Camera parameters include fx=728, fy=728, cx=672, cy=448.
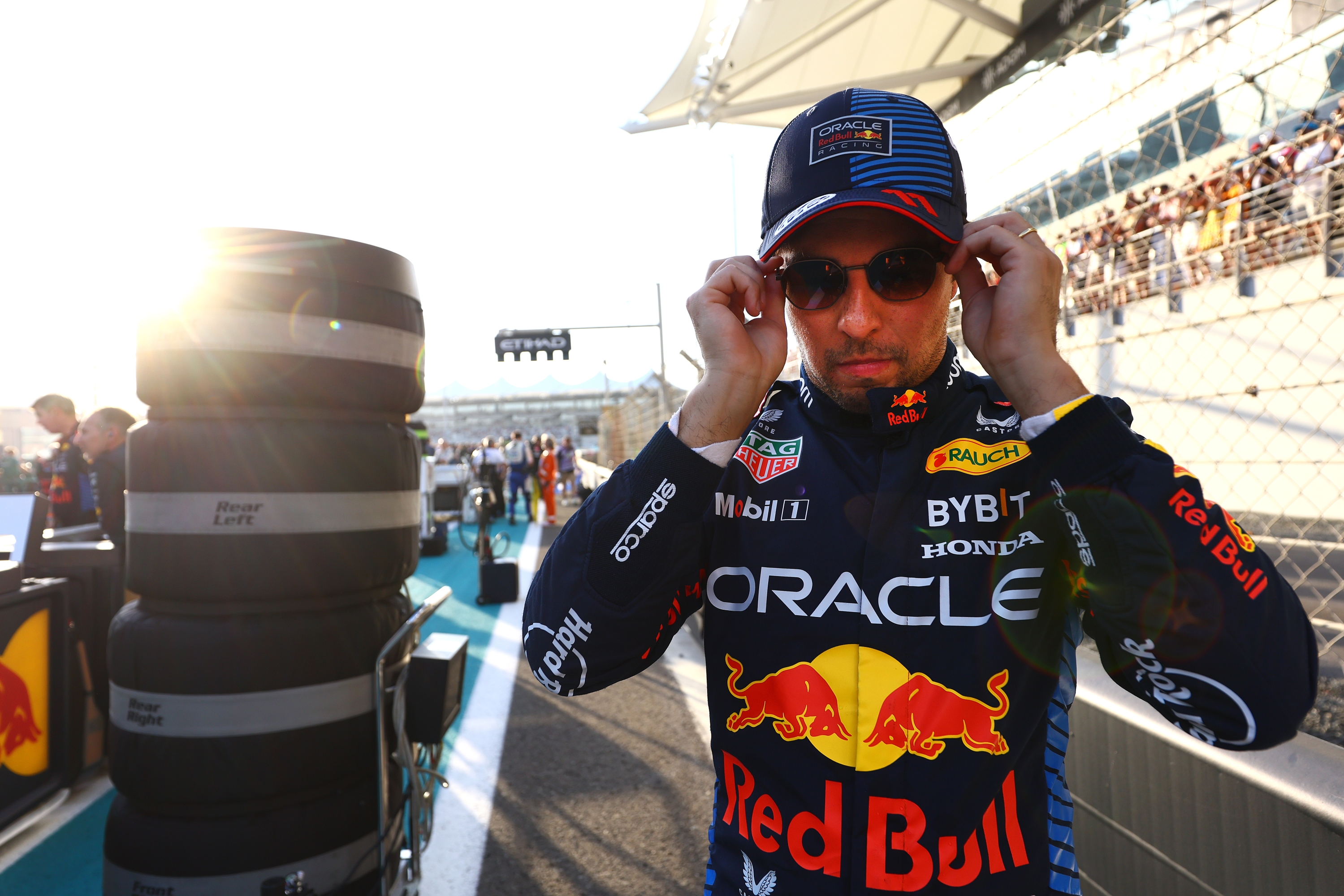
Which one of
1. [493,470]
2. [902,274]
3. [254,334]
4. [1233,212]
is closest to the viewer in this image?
[902,274]

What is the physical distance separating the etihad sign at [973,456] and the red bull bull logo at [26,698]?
383 cm

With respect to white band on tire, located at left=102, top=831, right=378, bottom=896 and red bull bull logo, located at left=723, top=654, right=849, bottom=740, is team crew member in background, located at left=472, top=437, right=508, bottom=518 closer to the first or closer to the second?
white band on tire, located at left=102, top=831, right=378, bottom=896

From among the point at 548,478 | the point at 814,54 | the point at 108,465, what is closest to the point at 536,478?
the point at 548,478

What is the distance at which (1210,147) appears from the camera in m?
2.77

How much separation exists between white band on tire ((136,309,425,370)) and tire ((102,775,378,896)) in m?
1.21

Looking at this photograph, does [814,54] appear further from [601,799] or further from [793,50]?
[601,799]

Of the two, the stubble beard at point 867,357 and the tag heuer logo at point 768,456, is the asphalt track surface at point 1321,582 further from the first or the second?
the tag heuer logo at point 768,456

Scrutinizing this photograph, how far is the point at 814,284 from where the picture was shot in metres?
1.23

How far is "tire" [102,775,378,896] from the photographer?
1853 mm

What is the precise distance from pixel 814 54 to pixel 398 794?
629 centimetres

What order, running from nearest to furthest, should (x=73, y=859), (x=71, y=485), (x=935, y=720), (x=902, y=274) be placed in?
(x=935, y=720) → (x=902, y=274) → (x=73, y=859) → (x=71, y=485)

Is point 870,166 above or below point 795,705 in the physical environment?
above

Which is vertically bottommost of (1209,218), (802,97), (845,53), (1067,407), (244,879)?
(244,879)

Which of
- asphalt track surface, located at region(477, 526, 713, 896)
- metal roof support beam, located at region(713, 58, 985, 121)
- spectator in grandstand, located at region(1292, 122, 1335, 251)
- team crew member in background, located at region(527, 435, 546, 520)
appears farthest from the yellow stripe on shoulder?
team crew member in background, located at region(527, 435, 546, 520)
